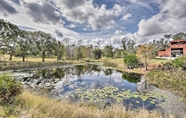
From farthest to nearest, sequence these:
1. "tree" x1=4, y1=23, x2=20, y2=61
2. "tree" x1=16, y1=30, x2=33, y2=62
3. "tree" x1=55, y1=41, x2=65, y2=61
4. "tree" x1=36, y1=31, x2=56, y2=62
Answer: "tree" x1=55, y1=41, x2=65, y2=61 < "tree" x1=36, y1=31, x2=56, y2=62 < "tree" x1=16, y1=30, x2=33, y2=62 < "tree" x1=4, y1=23, x2=20, y2=61

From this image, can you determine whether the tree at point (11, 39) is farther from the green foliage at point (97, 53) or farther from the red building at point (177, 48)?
the red building at point (177, 48)

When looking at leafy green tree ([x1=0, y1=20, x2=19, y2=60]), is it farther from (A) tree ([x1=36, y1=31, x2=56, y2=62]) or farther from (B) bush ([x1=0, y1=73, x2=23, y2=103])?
(B) bush ([x1=0, y1=73, x2=23, y2=103])

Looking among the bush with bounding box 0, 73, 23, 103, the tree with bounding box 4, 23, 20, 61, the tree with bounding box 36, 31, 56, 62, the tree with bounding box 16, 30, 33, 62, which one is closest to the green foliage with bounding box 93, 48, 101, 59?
the tree with bounding box 36, 31, 56, 62

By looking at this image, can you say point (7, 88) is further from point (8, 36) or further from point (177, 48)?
point (177, 48)

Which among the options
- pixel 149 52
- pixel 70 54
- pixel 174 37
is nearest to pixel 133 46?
pixel 174 37

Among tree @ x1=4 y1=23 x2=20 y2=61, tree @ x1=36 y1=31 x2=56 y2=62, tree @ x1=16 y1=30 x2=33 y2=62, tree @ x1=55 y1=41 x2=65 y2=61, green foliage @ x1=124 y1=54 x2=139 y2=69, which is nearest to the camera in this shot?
tree @ x1=4 y1=23 x2=20 y2=61

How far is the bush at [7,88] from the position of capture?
443 cm

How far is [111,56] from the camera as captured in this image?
62.4 m

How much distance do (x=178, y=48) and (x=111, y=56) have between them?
31.0 meters

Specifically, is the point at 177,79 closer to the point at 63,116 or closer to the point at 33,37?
the point at 63,116

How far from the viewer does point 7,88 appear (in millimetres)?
4422

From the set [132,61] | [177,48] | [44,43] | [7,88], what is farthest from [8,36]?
[177,48]

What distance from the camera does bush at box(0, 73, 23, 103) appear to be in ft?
14.5

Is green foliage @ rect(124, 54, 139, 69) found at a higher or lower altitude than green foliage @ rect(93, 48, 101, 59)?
lower
